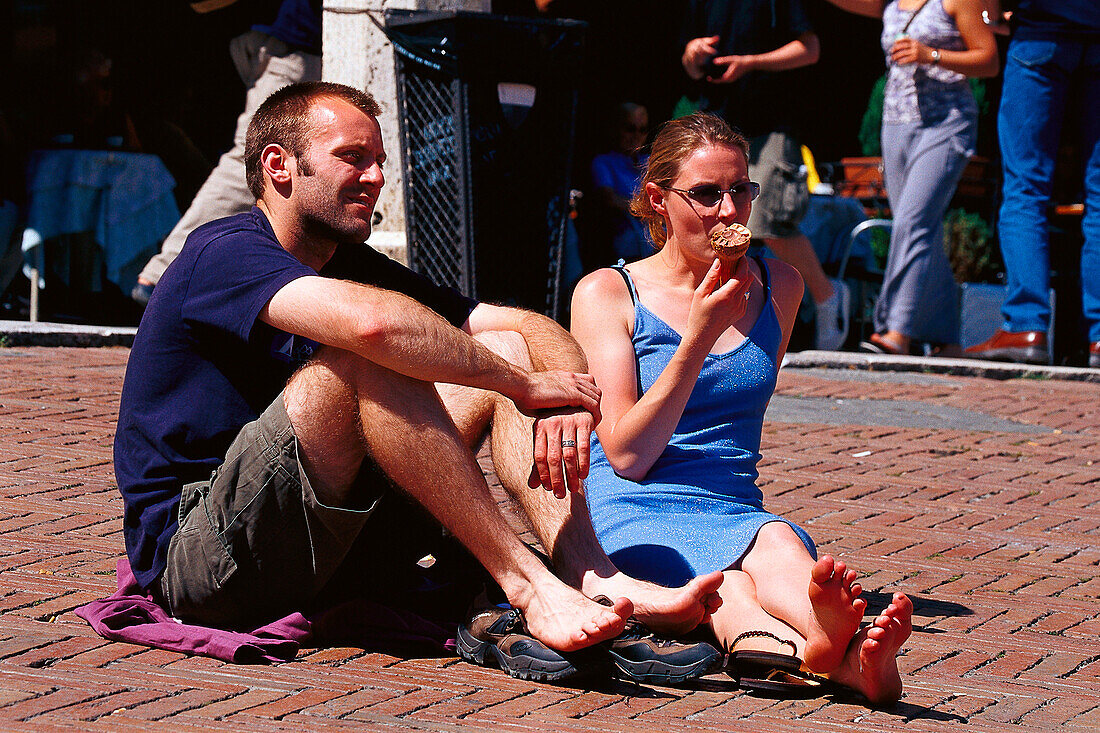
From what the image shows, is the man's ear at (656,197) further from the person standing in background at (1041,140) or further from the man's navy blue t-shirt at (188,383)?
the person standing in background at (1041,140)

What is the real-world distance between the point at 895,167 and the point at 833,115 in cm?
670

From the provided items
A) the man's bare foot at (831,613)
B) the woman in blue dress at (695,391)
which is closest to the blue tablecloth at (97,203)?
the woman in blue dress at (695,391)

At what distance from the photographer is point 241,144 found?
736 centimetres

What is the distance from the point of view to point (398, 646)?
9.64 feet

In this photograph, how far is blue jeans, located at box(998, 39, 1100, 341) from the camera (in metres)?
7.89

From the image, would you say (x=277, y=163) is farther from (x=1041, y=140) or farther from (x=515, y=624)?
(x=1041, y=140)

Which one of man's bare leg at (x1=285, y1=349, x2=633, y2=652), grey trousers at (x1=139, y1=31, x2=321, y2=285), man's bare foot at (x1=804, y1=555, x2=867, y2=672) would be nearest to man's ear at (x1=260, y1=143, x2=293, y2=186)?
man's bare leg at (x1=285, y1=349, x2=633, y2=652)

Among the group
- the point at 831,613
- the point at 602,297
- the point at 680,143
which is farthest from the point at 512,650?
the point at 680,143

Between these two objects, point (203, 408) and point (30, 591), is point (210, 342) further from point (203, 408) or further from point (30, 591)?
point (30, 591)

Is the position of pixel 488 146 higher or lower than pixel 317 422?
higher

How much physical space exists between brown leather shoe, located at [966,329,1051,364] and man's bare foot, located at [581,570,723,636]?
5.70m

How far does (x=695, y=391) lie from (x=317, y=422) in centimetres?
99

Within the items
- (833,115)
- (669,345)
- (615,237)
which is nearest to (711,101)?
(615,237)

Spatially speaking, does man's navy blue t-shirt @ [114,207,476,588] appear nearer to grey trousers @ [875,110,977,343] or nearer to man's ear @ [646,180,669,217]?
man's ear @ [646,180,669,217]
